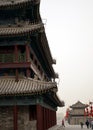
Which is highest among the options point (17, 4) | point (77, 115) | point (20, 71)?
point (17, 4)

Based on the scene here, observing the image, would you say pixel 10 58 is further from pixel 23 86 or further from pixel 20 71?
pixel 23 86

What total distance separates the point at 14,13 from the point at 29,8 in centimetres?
150

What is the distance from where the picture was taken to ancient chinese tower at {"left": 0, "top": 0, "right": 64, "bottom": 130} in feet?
75.9

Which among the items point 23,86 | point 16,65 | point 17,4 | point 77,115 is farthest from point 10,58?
point 77,115

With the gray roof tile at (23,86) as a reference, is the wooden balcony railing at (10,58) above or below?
above

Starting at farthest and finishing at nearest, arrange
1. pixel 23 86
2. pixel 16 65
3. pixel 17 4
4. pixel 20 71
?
1. pixel 17 4
2. pixel 20 71
3. pixel 16 65
4. pixel 23 86

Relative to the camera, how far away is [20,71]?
25.6m

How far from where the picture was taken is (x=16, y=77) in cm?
2458

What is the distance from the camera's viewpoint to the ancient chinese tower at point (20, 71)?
75.9 ft

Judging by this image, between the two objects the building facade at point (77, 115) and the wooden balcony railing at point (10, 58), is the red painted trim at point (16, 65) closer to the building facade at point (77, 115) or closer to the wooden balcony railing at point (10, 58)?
the wooden balcony railing at point (10, 58)

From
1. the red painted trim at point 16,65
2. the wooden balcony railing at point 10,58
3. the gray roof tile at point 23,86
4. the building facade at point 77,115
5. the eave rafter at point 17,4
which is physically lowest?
the building facade at point 77,115

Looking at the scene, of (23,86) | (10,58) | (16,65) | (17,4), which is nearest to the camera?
(23,86)

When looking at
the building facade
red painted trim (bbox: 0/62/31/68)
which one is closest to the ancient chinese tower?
red painted trim (bbox: 0/62/31/68)

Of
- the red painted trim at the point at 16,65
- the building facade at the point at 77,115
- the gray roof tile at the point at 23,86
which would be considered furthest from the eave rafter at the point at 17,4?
the building facade at the point at 77,115
